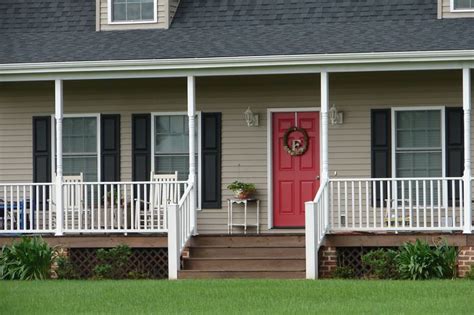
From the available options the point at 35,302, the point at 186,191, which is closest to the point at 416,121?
the point at 186,191

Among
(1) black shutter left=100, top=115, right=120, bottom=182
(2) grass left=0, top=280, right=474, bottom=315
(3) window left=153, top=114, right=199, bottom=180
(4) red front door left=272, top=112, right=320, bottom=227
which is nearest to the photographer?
(2) grass left=0, top=280, right=474, bottom=315

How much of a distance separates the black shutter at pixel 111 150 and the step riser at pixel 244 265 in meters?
3.15

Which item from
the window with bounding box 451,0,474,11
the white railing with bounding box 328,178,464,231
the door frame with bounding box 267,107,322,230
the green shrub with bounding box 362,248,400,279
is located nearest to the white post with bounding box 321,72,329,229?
the white railing with bounding box 328,178,464,231

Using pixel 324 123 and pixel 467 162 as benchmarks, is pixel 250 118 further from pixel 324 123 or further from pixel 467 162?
pixel 467 162

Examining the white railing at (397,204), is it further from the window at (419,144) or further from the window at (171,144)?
the window at (171,144)

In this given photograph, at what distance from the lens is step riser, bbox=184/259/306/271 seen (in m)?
20.2

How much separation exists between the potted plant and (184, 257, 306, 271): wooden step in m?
2.15

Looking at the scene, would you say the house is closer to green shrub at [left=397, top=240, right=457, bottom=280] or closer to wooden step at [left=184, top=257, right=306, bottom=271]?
wooden step at [left=184, top=257, right=306, bottom=271]

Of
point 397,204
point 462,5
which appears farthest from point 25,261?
Result: point 462,5

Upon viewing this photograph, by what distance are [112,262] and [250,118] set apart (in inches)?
142

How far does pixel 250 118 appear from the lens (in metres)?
22.7

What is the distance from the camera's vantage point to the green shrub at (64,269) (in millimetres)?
20906

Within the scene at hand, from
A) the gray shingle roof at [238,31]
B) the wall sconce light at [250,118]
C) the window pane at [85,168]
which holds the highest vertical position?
the gray shingle roof at [238,31]

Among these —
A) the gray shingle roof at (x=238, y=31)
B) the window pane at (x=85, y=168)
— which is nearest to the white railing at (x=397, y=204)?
the gray shingle roof at (x=238, y=31)
